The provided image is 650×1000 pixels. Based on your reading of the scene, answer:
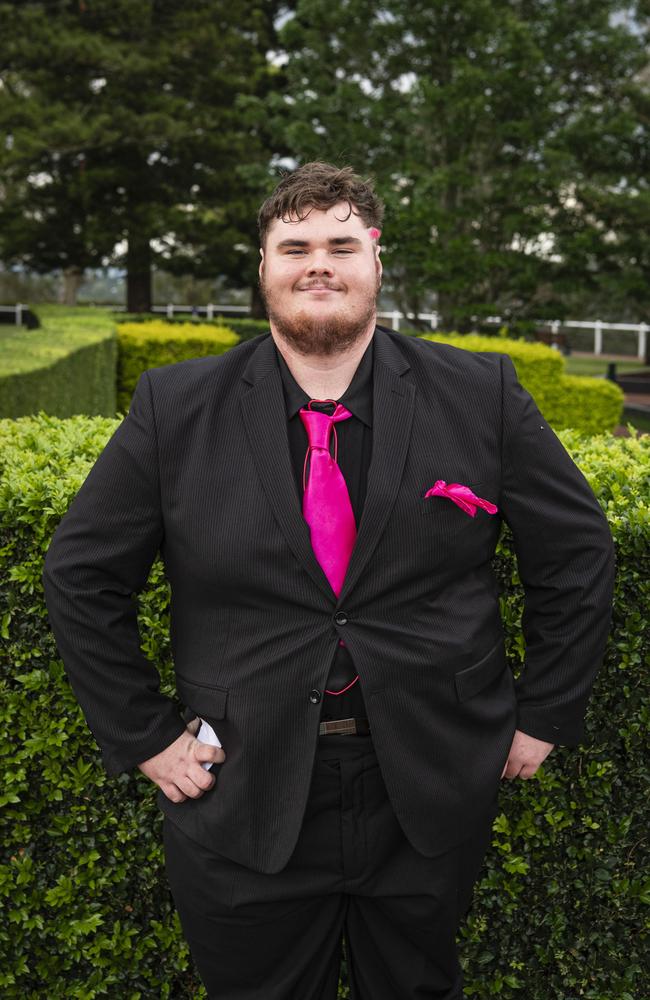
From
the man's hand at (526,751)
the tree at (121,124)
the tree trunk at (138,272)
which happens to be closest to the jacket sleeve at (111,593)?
the man's hand at (526,751)

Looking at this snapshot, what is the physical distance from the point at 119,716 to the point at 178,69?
3025 cm

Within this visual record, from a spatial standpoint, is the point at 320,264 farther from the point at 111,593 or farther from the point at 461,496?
the point at 111,593

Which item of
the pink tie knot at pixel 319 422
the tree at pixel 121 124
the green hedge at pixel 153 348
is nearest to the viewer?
the pink tie knot at pixel 319 422

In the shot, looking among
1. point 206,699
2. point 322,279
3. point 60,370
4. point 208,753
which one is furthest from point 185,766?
point 60,370

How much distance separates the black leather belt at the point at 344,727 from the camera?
2.32m

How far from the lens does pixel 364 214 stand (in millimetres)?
2385

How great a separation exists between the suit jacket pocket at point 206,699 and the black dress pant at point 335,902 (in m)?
0.26

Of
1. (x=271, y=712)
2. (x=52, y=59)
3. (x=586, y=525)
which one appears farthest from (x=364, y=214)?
(x=52, y=59)

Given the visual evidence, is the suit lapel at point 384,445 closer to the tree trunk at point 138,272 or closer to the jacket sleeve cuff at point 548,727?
the jacket sleeve cuff at point 548,727

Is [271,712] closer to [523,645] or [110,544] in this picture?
[110,544]

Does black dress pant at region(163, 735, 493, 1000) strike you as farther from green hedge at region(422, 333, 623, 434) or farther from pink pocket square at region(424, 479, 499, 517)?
green hedge at region(422, 333, 623, 434)

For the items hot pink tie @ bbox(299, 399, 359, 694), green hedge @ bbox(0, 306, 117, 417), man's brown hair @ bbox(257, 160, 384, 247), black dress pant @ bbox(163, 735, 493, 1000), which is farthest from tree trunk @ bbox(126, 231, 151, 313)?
black dress pant @ bbox(163, 735, 493, 1000)

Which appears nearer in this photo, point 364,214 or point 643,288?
point 364,214

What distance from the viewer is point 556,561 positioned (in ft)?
7.87
